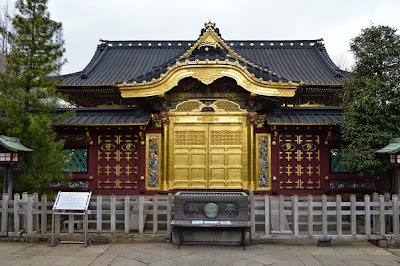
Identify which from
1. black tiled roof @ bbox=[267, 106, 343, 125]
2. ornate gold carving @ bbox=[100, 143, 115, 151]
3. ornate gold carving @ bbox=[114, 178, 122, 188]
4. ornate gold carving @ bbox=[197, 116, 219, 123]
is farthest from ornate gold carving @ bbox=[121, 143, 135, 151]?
black tiled roof @ bbox=[267, 106, 343, 125]

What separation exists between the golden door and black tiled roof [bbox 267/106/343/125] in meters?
1.31

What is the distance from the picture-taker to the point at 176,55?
14.0m

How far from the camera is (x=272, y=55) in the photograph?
17000mm

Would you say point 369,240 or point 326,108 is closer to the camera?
point 369,240

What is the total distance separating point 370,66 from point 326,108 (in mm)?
2428

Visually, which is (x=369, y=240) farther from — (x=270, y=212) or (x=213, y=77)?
(x=213, y=77)

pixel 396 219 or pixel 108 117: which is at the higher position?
pixel 108 117

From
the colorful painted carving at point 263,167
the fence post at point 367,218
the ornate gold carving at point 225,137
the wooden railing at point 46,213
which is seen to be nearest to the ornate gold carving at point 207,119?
the ornate gold carving at point 225,137

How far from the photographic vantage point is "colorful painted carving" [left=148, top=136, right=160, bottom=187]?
11.1m

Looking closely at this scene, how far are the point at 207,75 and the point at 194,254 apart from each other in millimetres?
5789

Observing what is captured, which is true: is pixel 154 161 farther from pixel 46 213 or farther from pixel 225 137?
pixel 46 213

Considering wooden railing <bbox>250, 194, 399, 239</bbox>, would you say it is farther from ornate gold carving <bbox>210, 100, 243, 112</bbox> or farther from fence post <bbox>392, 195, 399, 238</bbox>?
ornate gold carving <bbox>210, 100, 243, 112</bbox>

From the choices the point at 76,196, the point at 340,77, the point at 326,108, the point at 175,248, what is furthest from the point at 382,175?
the point at 76,196

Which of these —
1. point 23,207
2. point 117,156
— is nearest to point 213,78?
point 117,156
